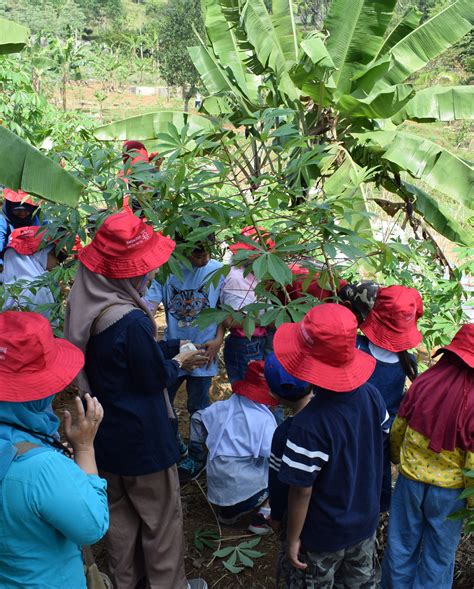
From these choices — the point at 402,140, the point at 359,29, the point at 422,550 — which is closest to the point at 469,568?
the point at 422,550

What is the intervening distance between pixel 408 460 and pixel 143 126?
4.93m

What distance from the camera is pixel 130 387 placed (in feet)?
7.89

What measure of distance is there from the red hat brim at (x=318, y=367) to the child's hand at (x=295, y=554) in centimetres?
60

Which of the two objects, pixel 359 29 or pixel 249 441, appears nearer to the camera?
pixel 249 441

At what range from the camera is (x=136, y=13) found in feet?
144

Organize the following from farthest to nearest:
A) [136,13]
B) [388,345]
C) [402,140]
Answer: [136,13] < [402,140] < [388,345]

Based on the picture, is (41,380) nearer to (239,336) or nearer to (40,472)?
(40,472)

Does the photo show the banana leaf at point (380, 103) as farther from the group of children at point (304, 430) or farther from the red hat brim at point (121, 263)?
the red hat brim at point (121, 263)

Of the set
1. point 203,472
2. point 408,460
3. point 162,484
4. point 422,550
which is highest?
point 408,460

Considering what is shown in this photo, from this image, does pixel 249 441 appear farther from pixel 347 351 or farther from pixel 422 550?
pixel 347 351

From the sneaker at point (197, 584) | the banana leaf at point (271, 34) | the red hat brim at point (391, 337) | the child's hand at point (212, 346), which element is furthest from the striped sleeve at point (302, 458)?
the banana leaf at point (271, 34)

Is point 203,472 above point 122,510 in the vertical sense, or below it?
below

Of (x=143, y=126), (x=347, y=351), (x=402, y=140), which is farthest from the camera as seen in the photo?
(x=143, y=126)

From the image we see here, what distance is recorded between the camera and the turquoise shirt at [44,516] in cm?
158
